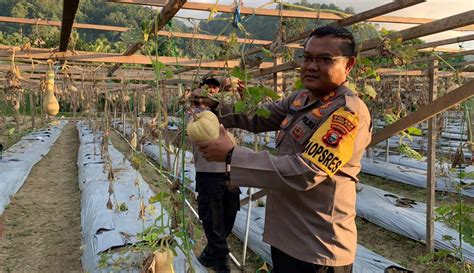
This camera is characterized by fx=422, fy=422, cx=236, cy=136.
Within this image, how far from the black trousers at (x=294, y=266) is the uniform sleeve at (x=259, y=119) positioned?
65 centimetres

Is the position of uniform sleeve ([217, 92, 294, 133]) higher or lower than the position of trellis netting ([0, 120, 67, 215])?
higher

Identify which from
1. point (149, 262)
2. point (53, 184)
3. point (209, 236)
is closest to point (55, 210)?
point (53, 184)

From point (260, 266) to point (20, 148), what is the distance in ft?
30.7

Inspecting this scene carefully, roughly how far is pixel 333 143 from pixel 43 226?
18.9 ft

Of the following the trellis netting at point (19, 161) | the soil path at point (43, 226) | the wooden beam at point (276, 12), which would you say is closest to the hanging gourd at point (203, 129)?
the wooden beam at point (276, 12)

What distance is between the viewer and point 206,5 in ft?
12.1

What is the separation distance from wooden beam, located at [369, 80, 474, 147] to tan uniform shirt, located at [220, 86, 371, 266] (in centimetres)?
56

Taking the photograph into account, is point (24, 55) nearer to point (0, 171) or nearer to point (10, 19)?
point (10, 19)

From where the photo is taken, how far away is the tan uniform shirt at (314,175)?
5.20 ft

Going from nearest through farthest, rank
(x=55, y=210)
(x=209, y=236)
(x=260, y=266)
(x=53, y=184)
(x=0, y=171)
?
(x=209, y=236)
(x=260, y=266)
(x=55, y=210)
(x=0, y=171)
(x=53, y=184)

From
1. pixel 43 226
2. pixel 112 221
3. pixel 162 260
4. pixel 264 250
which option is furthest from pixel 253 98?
pixel 43 226

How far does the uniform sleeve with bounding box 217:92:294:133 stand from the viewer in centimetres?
227

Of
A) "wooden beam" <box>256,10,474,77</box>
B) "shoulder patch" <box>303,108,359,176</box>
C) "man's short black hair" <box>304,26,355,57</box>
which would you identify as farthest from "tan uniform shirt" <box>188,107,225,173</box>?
"shoulder patch" <box>303,108,359,176</box>

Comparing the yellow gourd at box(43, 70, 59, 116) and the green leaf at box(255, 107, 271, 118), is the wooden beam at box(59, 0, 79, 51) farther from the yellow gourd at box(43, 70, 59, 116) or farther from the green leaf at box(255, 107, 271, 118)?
the green leaf at box(255, 107, 271, 118)
